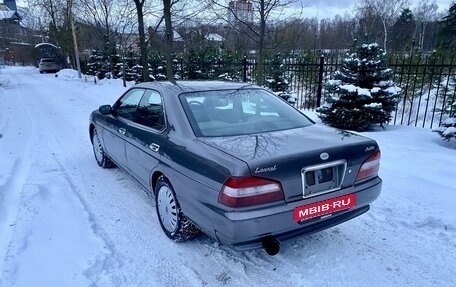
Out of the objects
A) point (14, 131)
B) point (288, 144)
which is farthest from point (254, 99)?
point (14, 131)

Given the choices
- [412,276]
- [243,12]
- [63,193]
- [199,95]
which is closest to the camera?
[412,276]

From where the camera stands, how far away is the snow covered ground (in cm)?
269

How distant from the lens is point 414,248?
3.01 meters

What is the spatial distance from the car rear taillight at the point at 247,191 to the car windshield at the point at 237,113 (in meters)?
0.73

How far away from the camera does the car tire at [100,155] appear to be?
5301mm

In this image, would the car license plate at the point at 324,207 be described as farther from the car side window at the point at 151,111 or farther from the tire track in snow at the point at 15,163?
the tire track in snow at the point at 15,163

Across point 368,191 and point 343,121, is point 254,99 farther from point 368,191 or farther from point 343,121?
point 343,121

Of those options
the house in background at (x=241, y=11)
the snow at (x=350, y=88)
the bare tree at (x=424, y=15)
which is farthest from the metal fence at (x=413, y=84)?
the bare tree at (x=424, y=15)

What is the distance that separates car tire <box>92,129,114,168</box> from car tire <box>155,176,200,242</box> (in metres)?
2.23

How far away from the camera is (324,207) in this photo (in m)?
2.62

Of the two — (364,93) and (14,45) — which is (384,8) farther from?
(14,45)

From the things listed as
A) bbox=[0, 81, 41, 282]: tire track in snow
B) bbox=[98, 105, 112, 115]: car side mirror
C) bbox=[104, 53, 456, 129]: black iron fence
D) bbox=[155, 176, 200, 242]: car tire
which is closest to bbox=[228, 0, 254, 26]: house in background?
bbox=[104, 53, 456, 129]: black iron fence

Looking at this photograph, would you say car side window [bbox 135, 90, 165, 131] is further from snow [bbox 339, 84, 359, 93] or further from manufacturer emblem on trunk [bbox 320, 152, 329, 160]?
snow [bbox 339, 84, 359, 93]

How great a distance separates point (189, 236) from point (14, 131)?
7.30 m
